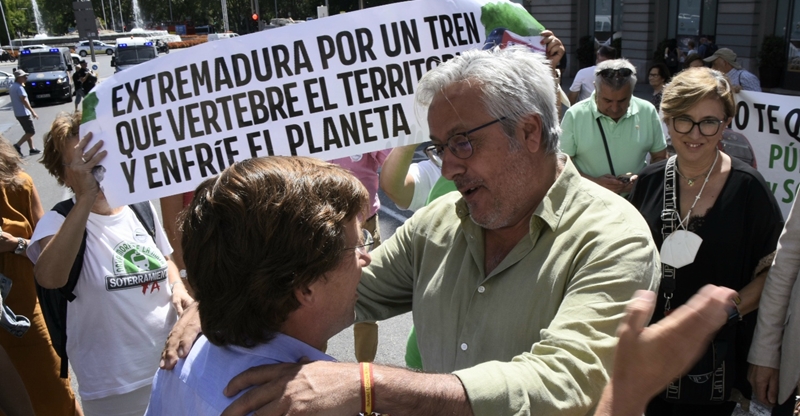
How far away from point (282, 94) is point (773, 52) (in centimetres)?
1698

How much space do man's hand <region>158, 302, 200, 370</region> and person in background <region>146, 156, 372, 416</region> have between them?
0.11 m

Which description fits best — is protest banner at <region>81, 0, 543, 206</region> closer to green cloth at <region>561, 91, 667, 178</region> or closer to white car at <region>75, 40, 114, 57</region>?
green cloth at <region>561, 91, 667, 178</region>

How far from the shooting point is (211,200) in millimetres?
1413

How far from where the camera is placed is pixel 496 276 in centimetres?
185

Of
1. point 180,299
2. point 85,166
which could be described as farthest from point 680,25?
point 85,166

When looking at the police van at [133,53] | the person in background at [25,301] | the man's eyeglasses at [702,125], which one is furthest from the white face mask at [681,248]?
the police van at [133,53]

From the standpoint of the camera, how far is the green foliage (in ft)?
53.7

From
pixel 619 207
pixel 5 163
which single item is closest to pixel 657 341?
pixel 619 207

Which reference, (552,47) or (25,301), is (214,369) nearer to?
(552,47)

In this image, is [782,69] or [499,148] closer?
[499,148]

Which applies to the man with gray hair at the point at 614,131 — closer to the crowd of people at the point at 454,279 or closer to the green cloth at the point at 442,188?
the crowd of people at the point at 454,279

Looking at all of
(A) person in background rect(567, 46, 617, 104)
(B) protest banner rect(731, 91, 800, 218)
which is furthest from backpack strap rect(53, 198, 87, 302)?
(A) person in background rect(567, 46, 617, 104)

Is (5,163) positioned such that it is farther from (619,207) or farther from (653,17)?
(653,17)

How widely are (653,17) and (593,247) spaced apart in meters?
20.7
